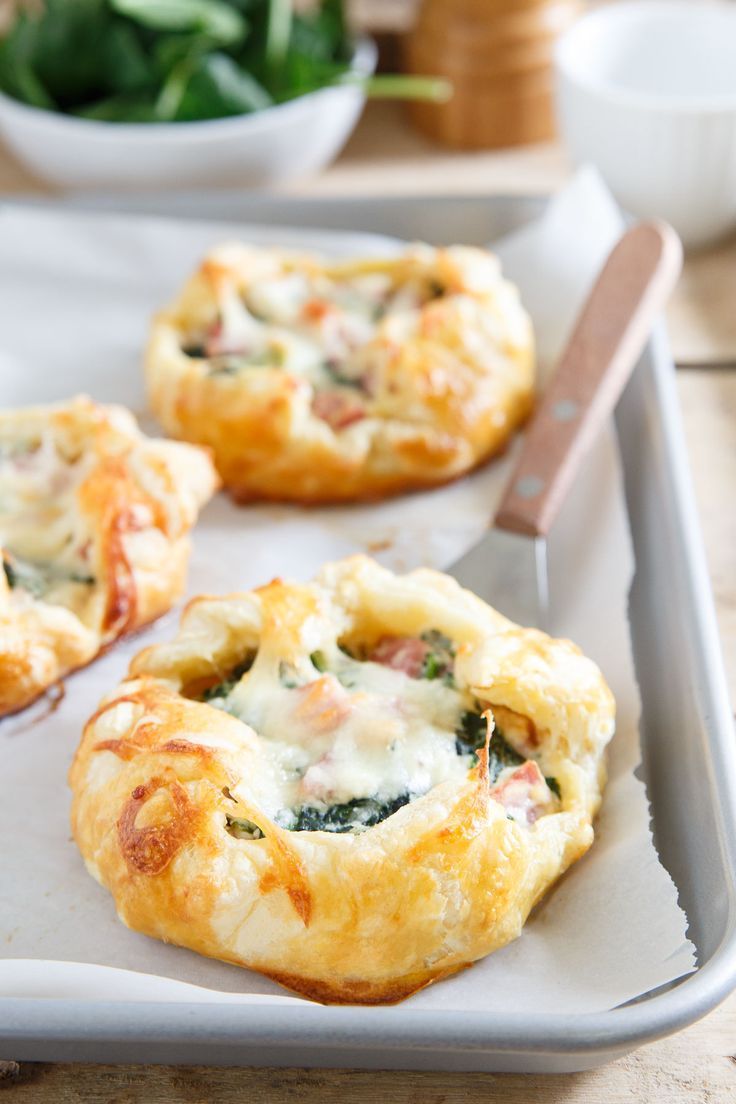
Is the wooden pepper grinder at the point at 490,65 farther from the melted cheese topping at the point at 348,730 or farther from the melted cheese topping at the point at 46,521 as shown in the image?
the melted cheese topping at the point at 348,730

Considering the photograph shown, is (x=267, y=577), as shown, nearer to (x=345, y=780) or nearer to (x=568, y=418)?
(x=568, y=418)

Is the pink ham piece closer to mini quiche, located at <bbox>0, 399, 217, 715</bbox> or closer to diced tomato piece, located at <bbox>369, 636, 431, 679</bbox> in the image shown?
diced tomato piece, located at <bbox>369, 636, 431, 679</bbox>

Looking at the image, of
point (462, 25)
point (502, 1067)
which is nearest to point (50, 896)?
point (502, 1067)

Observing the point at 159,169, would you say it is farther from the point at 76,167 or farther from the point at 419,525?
the point at 419,525

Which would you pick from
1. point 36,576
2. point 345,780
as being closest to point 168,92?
point 36,576

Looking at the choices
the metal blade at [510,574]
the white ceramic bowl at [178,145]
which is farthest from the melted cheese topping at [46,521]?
the white ceramic bowl at [178,145]

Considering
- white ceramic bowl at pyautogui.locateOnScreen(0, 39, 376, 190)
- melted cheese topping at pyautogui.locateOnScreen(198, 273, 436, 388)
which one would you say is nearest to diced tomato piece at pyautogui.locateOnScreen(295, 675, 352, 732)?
melted cheese topping at pyautogui.locateOnScreen(198, 273, 436, 388)

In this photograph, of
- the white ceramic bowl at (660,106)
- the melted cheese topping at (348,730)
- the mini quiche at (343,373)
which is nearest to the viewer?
the melted cheese topping at (348,730)
